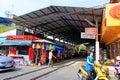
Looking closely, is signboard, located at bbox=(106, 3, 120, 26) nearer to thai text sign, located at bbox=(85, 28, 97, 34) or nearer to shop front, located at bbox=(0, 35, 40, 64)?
thai text sign, located at bbox=(85, 28, 97, 34)

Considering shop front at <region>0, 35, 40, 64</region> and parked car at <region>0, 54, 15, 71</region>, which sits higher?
shop front at <region>0, 35, 40, 64</region>

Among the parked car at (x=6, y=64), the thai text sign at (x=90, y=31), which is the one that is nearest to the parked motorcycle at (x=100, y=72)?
the parked car at (x=6, y=64)

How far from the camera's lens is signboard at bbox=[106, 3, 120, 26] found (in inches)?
593

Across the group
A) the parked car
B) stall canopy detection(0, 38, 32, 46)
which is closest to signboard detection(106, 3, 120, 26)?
the parked car

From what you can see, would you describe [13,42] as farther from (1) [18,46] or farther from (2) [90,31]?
(2) [90,31]

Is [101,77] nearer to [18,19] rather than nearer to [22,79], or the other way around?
[22,79]

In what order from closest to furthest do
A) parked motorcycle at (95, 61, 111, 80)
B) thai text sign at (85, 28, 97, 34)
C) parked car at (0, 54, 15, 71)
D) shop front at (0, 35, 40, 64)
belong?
parked motorcycle at (95, 61, 111, 80) < parked car at (0, 54, 15, 71) < thai text sign at (85, 28, 97, 34) < shop front at (0, 35, 40, 64)

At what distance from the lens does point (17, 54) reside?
80.7 feet

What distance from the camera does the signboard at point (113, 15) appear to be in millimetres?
15070

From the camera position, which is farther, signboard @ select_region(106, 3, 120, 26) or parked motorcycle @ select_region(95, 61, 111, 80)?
signboard @ select_region(106, 3, 120, 26)

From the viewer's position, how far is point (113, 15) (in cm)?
1533

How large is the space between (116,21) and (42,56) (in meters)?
10.8

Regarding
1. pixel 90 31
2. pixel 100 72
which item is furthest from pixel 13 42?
pixel 100 72

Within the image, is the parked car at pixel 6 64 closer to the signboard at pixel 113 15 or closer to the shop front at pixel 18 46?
the signboard at pixel 113 15
